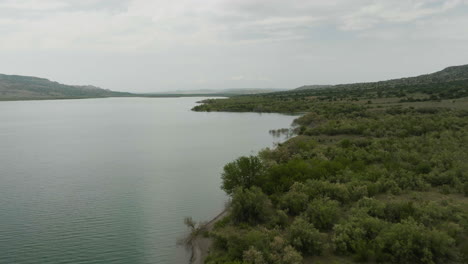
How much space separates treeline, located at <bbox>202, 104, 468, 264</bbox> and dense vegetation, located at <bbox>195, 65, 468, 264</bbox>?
0.10 feet

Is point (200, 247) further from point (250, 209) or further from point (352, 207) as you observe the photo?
point (352, 207)

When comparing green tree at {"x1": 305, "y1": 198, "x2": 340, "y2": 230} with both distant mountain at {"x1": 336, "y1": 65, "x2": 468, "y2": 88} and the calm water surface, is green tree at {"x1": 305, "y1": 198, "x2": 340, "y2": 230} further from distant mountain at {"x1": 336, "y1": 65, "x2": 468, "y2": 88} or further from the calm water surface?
distant mountain at {"x1": 336, "y1": 65, "x2": 468, "y2": 88}

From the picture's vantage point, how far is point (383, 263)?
9.56 m

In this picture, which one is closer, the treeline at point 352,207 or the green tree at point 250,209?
the treeline at point 352,207

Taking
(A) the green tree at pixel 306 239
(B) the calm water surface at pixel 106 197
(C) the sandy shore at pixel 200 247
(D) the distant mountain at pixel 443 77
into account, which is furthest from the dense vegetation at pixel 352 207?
(D) the distant mountain at pixel 443 77

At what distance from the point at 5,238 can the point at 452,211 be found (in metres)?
16.3

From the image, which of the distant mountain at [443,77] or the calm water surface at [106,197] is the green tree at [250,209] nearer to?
the calm water surface at [106,197]

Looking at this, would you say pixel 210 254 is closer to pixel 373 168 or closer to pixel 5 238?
pixel 5 238

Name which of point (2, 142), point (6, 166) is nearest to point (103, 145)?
point (6, 166)

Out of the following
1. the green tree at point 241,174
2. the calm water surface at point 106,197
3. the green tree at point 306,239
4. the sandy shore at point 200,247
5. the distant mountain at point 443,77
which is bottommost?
the sandy shore at point 200,247

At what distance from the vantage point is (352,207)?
12.9 m

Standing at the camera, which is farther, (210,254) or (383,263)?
(210,254)

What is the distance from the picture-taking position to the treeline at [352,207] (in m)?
9.84

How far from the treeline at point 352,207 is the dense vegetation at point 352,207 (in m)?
0.03
